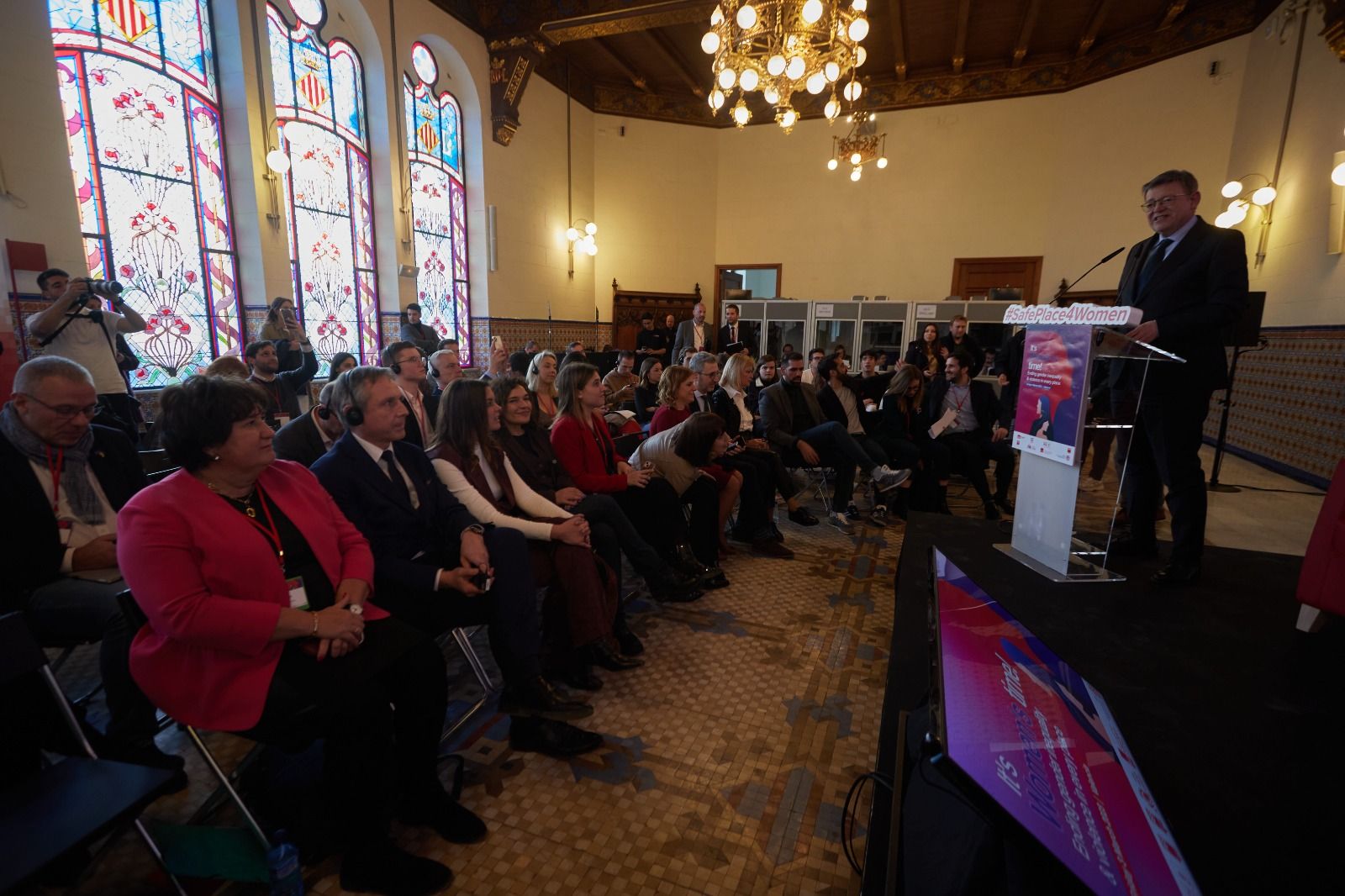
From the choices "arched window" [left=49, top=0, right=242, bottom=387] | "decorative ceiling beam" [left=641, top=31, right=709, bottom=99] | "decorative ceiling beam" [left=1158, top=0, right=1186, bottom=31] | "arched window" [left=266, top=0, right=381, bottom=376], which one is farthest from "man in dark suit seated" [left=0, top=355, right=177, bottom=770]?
"decorative ceiling beam" [left=1158, top=0, right=1186, bottom=31]

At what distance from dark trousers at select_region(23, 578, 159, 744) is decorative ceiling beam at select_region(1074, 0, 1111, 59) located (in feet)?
37.9

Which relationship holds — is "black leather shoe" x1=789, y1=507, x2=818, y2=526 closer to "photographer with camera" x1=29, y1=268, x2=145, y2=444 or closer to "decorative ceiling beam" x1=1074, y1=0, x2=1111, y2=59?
"photographer with camera" x1=29, y1=268, x2=145, y2=444

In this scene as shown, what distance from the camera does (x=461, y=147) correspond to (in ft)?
29.5

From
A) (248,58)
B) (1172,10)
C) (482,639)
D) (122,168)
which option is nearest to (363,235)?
(248,58)

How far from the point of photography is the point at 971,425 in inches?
188

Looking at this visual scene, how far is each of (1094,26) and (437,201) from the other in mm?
9785

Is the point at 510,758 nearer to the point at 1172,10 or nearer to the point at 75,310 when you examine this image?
the point at 75,310

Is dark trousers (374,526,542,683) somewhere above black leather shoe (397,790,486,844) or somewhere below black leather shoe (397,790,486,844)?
above

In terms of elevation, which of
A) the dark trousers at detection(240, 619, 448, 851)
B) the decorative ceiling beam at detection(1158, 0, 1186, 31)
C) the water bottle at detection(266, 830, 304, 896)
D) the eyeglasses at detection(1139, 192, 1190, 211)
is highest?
the decorative ceiling beam at detection(1158, 0, 1186, 31)

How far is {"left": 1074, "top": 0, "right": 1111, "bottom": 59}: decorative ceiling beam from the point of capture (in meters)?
8.09

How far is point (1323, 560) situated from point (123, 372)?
671 cm

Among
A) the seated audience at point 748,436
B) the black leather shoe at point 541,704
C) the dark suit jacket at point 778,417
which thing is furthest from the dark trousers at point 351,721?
the dark suit jacket at point 778,417

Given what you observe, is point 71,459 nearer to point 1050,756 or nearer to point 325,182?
point 1050,756

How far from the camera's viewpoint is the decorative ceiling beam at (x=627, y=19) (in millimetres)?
7598
